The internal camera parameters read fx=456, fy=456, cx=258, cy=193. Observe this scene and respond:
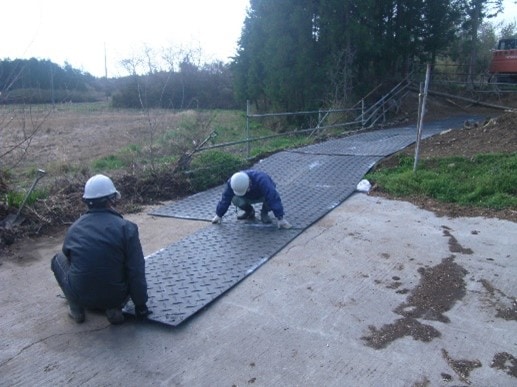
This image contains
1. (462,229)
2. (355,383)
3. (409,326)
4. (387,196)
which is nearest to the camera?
(355,383)

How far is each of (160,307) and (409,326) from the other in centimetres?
214

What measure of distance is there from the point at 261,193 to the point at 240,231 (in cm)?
59

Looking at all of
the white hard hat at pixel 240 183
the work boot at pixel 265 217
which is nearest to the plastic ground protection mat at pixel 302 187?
the work boot at pixel 265 217

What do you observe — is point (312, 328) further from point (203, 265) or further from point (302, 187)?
point (302, 187)

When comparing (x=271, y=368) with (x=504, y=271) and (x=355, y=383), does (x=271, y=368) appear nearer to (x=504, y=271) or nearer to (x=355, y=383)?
(x=355, y=383)

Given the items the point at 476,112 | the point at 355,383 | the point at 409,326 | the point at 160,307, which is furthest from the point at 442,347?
the point at 476,112

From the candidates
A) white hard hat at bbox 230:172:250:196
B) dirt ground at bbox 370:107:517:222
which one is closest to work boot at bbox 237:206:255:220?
white hard hat at bbox 230:172:250:196

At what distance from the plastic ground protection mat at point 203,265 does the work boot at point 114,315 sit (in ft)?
0.47

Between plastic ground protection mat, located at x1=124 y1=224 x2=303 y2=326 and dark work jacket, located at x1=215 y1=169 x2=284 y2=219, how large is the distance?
1.04 feet

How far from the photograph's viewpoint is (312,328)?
3.73 metres

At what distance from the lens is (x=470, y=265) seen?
488 centimetres

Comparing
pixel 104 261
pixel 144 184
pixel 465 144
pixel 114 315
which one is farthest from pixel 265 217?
pixel 465 144

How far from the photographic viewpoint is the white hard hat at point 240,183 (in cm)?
581

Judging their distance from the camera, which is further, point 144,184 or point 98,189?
point 144,184
